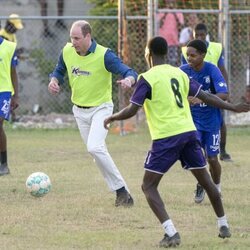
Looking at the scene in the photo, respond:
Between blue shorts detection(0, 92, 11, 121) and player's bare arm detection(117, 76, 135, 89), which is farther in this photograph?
blue shorts detection(0, 92, 11, 121)

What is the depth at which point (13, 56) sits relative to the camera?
1352 cm

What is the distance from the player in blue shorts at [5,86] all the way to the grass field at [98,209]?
0.32 metres

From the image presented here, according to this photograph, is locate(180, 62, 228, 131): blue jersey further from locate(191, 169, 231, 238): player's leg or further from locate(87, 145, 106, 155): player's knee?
locate(191, 169, 231, 238): player's leg

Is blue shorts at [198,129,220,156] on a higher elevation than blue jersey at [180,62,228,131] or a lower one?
lower

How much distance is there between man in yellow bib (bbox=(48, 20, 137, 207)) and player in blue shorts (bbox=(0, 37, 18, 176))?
2.42m

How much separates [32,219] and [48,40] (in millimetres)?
12146

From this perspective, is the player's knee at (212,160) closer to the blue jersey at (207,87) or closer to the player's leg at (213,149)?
the player's leg at (213,149)

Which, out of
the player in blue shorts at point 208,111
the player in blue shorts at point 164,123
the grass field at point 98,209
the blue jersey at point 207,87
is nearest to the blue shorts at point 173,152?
the player in blue shorts at point 164,123

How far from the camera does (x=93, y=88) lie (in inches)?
419

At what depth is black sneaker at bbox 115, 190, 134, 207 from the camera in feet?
34.5

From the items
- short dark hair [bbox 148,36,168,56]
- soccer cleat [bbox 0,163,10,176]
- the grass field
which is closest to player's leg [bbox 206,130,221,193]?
the grass field

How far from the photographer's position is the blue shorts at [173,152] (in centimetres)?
840

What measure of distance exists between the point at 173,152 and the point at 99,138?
2.16 metres

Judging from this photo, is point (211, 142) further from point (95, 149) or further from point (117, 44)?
point (117, 44)
